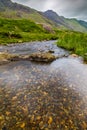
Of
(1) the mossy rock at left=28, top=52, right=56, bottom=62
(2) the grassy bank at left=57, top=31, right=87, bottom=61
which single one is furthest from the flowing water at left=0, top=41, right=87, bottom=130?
(2) the grassy bank at left=57, top=31, right=87, bottom=61

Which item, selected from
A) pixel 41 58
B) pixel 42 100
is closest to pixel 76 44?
pixel 41 58

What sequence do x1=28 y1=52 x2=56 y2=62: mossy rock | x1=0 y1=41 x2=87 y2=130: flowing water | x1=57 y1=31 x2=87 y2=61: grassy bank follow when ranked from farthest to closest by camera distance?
x1=57 y1=31 x2=87 y2=61: grassy bank, x1=28 y1=52 x2=56 y2=62: mossy rock, x1=0 y1=41 x2=87 y2=130: flowing water

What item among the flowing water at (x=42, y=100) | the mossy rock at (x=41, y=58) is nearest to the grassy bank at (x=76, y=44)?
the mossy rock at (x=41, y=58)

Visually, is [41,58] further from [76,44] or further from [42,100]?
[42,100]

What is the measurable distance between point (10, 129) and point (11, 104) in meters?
2.57

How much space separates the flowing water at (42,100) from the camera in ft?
32.7

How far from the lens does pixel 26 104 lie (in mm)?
11805

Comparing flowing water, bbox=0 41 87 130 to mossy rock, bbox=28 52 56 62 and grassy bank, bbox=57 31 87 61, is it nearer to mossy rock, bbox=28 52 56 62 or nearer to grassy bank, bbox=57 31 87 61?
mossy rock, bbox=28 52 56 62

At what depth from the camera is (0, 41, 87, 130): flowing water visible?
9.98 meters

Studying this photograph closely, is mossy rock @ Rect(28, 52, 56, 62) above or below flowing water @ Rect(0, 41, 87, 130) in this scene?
below

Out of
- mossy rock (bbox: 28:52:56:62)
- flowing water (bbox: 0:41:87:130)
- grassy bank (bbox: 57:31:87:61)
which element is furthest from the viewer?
grassy bank (bbox: 57:31:87:61)

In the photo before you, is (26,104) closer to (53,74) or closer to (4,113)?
(4,113)

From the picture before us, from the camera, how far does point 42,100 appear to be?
1245 centimetres

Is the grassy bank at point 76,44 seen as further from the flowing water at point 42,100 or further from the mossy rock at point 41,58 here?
the flowing water at point 42,100
